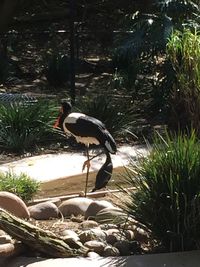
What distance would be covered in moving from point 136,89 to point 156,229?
7.63 metres

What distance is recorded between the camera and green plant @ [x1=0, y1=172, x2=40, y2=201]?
6.52 metres

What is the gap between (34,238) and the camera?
4664 millimetres

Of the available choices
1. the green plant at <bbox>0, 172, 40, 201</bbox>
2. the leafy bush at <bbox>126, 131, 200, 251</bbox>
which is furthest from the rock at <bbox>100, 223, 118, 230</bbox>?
the green plant at <bbox>0, 172, 40, 201</bbox>

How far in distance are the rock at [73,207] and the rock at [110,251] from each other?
130 centimetres

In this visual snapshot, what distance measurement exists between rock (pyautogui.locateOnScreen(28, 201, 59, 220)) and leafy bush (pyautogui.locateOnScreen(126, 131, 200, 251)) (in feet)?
3.85

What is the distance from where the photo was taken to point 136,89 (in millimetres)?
12266

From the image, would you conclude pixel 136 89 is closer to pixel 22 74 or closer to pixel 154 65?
pixel 154 65

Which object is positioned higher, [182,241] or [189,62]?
[189,62]

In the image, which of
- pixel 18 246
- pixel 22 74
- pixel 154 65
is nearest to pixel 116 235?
pixel 18 246

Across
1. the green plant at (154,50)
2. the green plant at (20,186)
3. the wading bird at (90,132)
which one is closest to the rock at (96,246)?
the green plant at (20,186)

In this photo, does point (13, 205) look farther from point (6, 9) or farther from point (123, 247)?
point (6, 9)

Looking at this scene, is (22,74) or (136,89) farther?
(22,74)

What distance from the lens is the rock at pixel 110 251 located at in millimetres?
4766

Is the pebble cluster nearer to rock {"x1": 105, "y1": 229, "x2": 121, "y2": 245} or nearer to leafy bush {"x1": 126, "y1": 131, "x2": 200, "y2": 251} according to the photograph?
rock {"x1": 105, "y1": 229, "x2": 121, "y2": 245}
